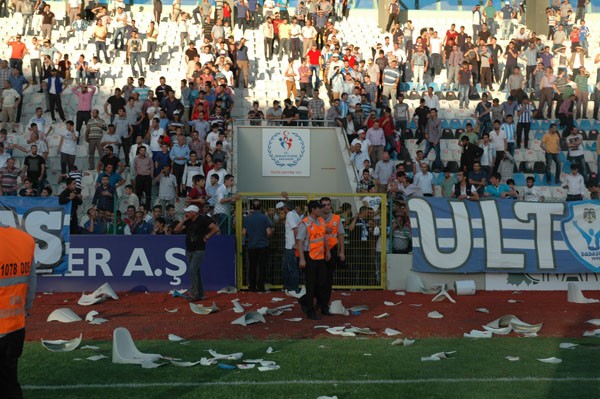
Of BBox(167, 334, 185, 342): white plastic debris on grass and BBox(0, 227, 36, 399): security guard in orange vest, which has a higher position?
BBox(0, 227, 36, 399): security guard in orange vest

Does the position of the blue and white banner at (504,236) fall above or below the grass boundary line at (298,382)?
above

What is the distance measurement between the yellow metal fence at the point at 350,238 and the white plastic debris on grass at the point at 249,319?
4400 millimetres

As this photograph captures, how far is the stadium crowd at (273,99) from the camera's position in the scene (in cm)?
2223

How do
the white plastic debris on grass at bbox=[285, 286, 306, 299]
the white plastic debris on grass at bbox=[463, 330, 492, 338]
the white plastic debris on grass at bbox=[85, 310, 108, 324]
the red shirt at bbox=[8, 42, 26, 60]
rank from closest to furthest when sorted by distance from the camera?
1. the white plastic debris on grass at bbox=[463, 330, 492, 338]
2. the white plastic debris on grass at bbox=[85, 310, 108, 324]
3. the white plastic debris on grass at bbox=[285, 286, 306, 299]
4. the red shirt at bbox=[8, 42, 26, 60]

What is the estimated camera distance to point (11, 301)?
7.73 metres

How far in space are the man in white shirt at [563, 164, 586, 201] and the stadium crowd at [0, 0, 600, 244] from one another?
0.09ft

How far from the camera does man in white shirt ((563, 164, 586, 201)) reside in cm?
2345

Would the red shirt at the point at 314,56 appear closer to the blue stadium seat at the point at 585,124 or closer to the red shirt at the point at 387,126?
the red shirt at the point at 387,126

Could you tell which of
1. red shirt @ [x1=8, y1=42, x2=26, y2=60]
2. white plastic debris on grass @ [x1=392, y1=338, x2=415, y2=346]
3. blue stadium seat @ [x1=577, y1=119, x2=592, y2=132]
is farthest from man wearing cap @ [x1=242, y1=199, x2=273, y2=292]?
blue stadium seat @ [x1=577, y1=119, x2=592, y2=132]

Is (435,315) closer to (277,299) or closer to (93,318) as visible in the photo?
(277,299)

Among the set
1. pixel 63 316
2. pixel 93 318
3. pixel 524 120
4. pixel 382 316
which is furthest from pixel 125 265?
pixel 524 120

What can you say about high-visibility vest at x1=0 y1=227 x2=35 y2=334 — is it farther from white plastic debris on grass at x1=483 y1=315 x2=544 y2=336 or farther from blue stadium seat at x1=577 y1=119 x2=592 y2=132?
blue stadium seat at x1=577 y1=119 x2=592 y2=132

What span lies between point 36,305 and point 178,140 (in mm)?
6652

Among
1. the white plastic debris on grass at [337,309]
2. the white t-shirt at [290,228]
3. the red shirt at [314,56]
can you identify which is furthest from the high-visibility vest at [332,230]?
the red shirt at [314,56]
